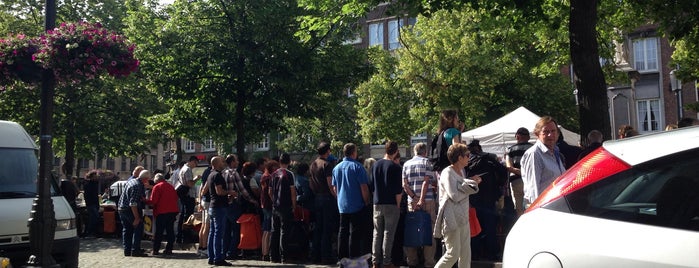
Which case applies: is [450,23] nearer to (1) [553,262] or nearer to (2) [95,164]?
(1) [553,262]

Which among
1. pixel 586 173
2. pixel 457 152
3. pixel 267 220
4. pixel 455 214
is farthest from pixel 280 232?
pixel 586 173

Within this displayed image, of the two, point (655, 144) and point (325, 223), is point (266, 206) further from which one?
point (655, 144)

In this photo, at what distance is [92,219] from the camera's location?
59.7 ft

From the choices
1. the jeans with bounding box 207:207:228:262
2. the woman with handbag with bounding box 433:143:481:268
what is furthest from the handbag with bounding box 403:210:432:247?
the jeans with bounding box 207:207:228:262

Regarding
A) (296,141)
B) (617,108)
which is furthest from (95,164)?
(617,108)

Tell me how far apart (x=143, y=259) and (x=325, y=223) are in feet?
13.4

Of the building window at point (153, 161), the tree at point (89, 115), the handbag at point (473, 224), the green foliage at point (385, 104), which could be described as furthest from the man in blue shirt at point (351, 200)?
the building window at point (153, 161)

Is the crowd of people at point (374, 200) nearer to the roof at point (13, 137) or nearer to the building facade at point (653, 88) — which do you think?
the roof at point (13, 137)

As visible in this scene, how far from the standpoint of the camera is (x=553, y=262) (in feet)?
11.2

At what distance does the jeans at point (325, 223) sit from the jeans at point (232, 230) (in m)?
1.64

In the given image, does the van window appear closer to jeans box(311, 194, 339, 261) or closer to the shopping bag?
the shopping bag

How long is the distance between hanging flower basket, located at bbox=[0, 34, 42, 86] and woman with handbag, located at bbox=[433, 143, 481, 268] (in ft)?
18.5

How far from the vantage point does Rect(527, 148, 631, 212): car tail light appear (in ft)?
11.4

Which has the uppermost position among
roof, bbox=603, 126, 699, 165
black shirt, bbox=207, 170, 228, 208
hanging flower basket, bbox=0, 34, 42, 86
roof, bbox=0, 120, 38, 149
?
hanging flower basket, bbox=0, 34, 42, 86
